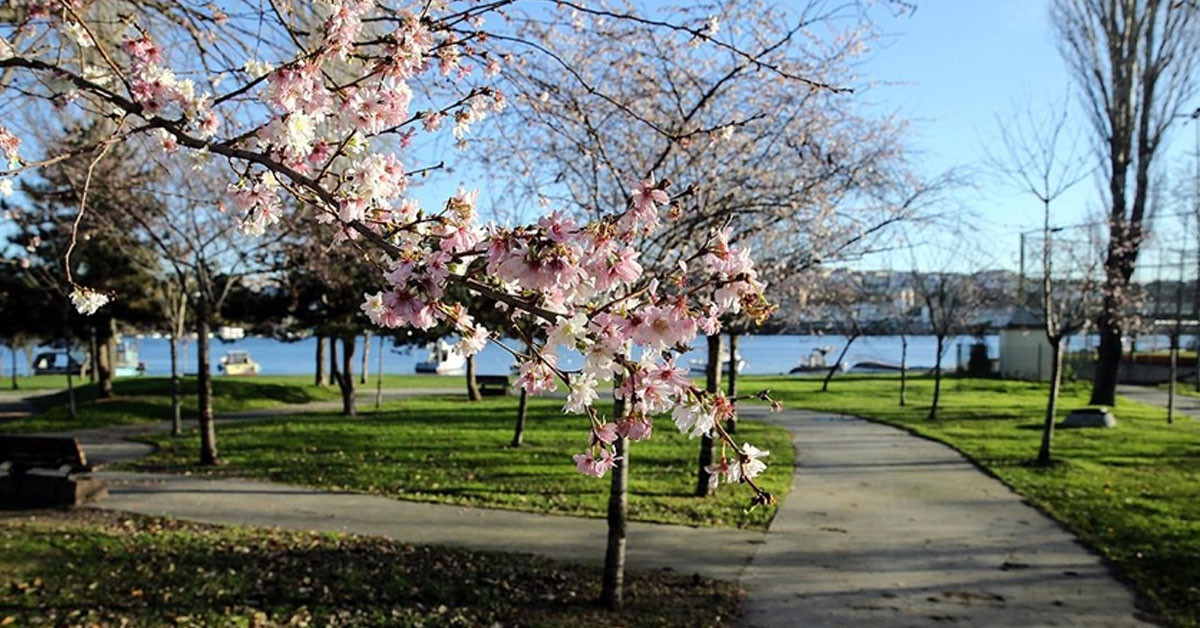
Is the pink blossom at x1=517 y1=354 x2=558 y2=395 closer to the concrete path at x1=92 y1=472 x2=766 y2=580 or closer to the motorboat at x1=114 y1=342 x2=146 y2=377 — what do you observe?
the concrete path at x1=92 y1=472 x2=766 y2=580

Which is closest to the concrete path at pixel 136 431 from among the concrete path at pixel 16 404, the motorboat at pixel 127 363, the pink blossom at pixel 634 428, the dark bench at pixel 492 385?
the dark bench at pixel 492 385

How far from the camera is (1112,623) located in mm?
5418

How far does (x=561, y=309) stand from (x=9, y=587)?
5186 mm

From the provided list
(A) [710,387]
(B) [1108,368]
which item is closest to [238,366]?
(B) [1108,368]

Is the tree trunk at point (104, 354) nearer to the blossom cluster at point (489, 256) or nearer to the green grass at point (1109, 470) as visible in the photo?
the green grass at point (1109, 470)

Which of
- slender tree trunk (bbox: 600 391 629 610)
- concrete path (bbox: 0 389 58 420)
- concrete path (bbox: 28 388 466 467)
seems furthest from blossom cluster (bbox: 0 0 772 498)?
concrete path (bbox: 0 389 58 420)

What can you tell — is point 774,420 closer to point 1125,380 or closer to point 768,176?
point 768,176

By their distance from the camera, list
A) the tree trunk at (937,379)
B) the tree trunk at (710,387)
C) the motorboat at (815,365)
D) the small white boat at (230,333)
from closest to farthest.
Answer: the tree trunk at (710,387)
the tree trunk at (937,379)
the small white boat at (230,333)
the motorboat at (815,365)

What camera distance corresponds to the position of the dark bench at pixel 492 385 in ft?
85.6

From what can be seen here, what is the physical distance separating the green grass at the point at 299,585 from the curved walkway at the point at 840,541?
513 mm

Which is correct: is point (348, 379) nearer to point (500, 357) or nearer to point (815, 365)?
point (815, 365)

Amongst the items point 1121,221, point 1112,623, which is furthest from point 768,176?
point 1121,221

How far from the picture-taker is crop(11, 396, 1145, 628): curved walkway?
5.70 m

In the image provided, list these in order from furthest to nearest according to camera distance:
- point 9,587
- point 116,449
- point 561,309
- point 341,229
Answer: point 116,449 → point 9,587 → point 341,229 → point 561,309
